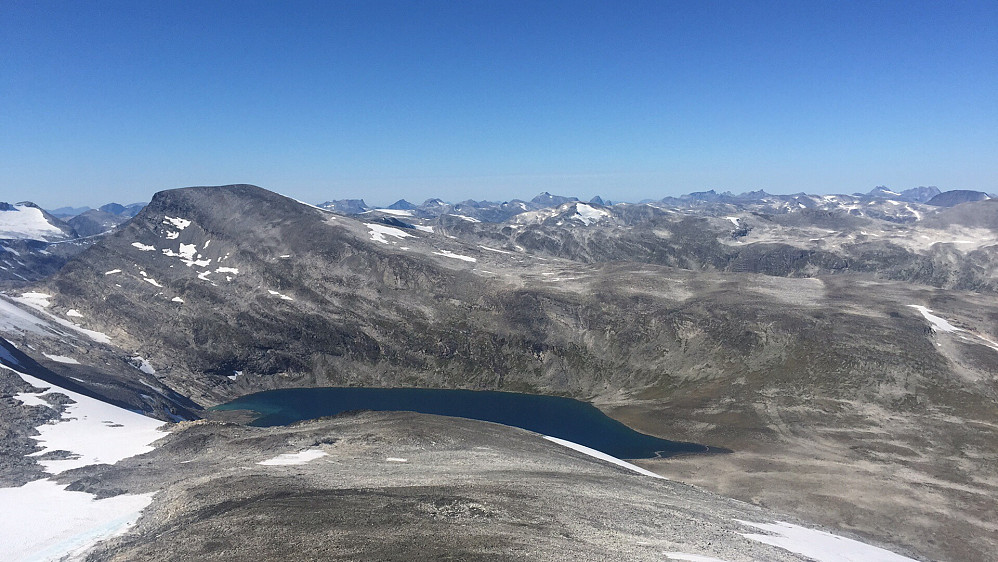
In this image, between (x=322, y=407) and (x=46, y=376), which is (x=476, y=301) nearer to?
(x=322, y=407)

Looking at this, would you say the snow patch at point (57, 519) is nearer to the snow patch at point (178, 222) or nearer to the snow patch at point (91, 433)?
the snow patch at point (91, 433)

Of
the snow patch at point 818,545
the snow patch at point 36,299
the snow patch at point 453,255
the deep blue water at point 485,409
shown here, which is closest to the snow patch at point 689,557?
the snow patch at point 818,545

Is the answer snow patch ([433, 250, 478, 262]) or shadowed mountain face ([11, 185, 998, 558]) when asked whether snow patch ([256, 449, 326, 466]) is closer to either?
shadowed mountain face ([11, 185, 998, 558])

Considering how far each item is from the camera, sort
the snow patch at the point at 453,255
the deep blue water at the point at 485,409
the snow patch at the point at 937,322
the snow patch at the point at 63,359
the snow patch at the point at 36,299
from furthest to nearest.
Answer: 1. the snow patch at the point at 453,255
2. the snow patch at the point at 36,299
3. the snow patch at the point at 937,322
4. the snow patch at the point at 63,359
5. the deep blue water at the point at 485,409

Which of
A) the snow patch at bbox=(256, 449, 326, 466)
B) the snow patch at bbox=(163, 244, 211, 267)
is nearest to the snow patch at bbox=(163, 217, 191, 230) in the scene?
the snow patch at bbox=(163, 244, 211, 267)

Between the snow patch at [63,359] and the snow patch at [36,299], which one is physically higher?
the snow patch at [36,299]

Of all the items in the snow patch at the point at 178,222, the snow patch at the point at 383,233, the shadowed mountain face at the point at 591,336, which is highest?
the snow patch at the point at 178,222
